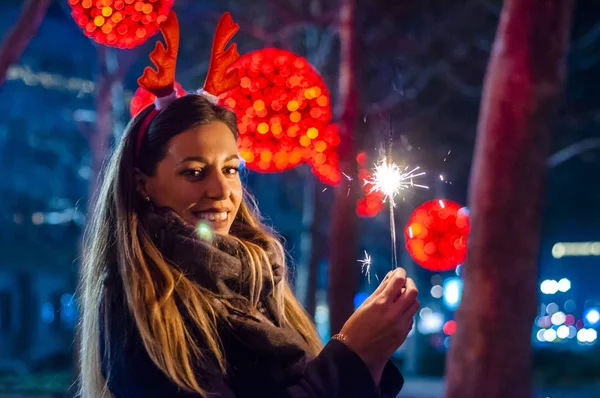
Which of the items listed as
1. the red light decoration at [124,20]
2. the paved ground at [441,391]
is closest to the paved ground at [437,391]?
the paved ground at [441,391]

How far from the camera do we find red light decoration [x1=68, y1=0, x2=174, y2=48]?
4.81 meters

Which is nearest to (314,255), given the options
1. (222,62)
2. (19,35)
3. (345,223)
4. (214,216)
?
(345,223)

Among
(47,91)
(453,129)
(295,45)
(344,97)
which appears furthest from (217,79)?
(47,91)

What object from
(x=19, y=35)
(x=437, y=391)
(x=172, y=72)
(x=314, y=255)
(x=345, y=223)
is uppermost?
(x=19, y=35)

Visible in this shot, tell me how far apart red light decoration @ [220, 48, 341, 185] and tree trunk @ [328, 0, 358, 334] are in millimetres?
1783

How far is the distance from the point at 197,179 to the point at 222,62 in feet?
1.70

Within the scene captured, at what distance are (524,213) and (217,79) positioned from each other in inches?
127

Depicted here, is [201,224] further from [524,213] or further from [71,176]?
[71,176]

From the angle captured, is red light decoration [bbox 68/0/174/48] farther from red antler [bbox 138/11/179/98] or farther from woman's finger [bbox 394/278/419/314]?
woman's finger [bbox 394/278/419/314]

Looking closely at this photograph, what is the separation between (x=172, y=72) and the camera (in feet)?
7.23

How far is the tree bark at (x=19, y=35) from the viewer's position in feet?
20.6

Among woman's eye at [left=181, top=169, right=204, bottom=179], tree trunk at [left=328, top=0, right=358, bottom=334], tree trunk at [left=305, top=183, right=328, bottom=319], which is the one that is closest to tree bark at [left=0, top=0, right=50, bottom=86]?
tree trunk at [left=328, top=0, right=358, bottom=334]

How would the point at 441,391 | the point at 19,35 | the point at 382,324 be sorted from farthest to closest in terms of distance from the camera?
the point at 441,391, the point at 19,35, the point at 382,324

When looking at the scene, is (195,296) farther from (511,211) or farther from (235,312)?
(511,211)
